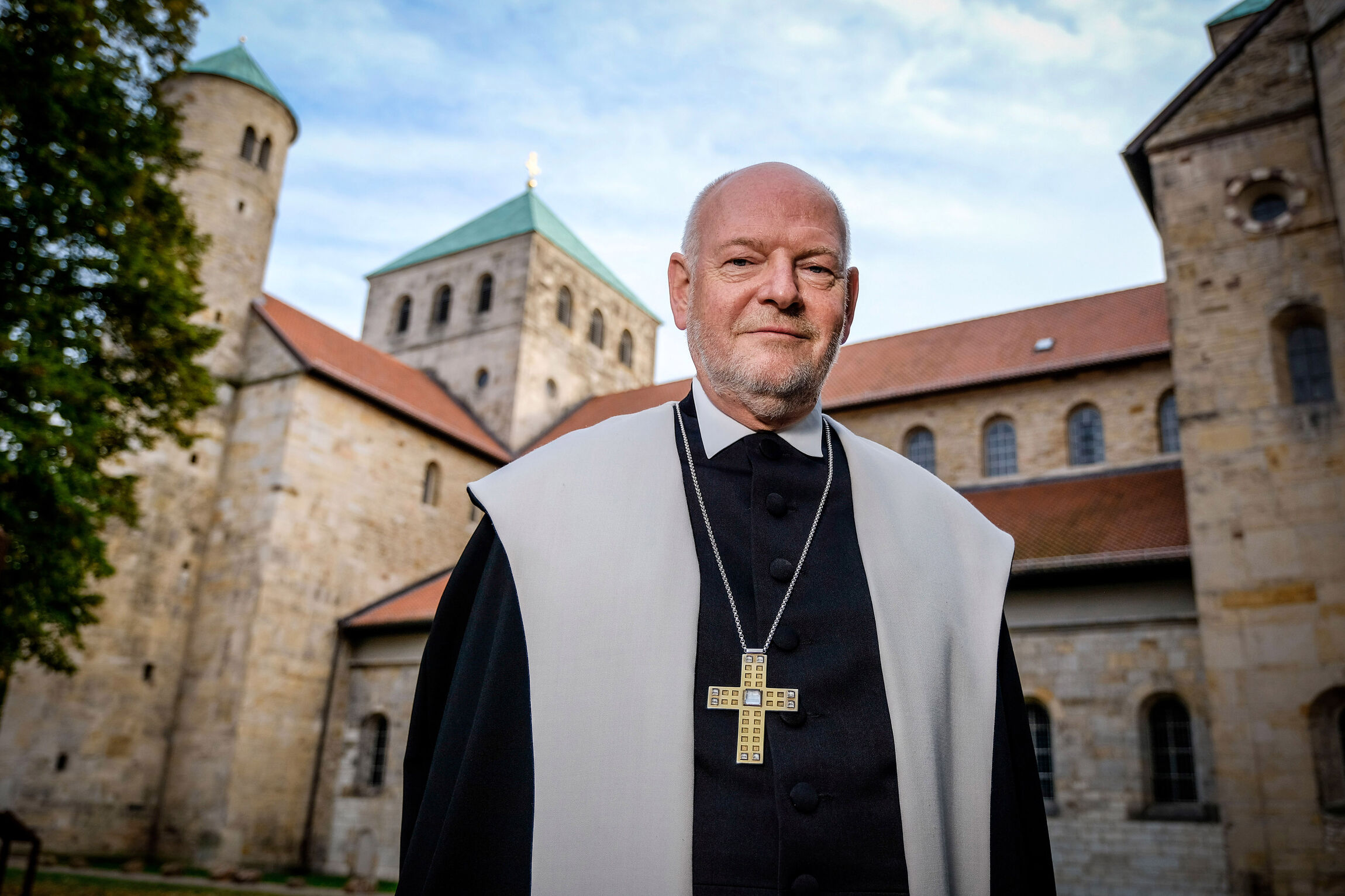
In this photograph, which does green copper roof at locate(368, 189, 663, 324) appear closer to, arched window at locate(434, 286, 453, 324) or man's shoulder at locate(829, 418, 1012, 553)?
arched window at locate(434, 286, 453, 324)

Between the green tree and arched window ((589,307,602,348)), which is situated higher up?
arched window ((589,307,602,348))

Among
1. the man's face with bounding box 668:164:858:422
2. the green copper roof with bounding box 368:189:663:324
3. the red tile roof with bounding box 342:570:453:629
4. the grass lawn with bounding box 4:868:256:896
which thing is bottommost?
the grass lawn with bounding box 4:868:256:896

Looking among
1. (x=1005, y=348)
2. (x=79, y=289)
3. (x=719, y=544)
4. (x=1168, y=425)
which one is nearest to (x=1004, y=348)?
(x=1005, y=348)

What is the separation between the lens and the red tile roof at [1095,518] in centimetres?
1352

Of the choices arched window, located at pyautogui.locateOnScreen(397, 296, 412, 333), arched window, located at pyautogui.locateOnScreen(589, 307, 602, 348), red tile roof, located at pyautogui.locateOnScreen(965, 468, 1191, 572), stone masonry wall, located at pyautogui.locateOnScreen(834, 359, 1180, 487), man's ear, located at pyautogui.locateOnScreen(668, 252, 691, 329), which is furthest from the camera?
arched window, located at pyautogui.locateOnScreen(589, 307, 602, 348)

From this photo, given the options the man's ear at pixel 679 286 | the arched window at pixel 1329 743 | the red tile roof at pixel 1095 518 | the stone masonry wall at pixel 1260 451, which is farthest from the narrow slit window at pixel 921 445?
the man's ear at pixel 679 286

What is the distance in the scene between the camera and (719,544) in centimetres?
205

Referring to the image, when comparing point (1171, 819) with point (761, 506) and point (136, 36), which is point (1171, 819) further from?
point (136, 36)

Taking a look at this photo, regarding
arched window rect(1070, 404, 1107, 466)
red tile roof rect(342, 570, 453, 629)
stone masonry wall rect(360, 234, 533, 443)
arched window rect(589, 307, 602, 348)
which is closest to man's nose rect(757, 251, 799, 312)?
red tile roof rect(342, 570, 453, 629)

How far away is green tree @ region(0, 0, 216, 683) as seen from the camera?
34.3ft

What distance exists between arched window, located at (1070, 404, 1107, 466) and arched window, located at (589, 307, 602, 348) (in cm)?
1634

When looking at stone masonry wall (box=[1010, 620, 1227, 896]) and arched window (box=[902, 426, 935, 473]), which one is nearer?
stone masonry wall (box=[1010, 620, 1227, 896])

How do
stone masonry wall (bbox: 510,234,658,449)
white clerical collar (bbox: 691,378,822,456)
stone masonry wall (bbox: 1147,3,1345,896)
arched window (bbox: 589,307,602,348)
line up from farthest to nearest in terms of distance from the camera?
arched window (bbox: 589,307,602,348) → stone masonry wall (bbox: 510,234,658,449) → stone masonry wall (bbox: 1147,3,1345,896) → white clerical collar (bbox: 691,378,822,456)

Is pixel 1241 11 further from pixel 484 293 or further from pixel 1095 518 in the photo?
pixel 484 293
